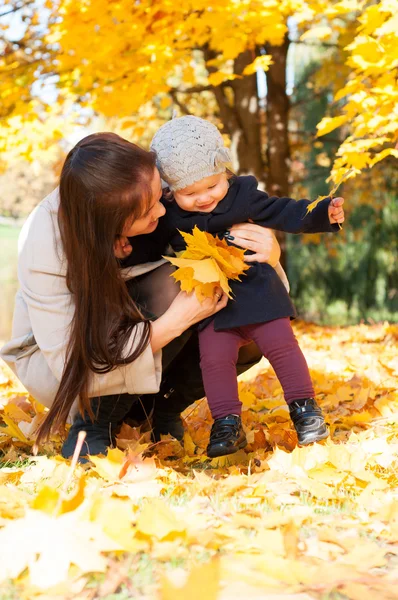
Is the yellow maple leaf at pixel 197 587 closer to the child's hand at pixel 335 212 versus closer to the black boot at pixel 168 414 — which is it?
the child's hand at pixel 335 212

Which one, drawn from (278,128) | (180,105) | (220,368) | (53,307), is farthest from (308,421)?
(180,105)

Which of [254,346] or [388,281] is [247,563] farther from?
[388,281]

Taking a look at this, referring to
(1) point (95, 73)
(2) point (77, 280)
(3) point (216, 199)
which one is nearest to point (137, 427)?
(2) point (77, 280)

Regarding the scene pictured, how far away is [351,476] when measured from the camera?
6.00ft

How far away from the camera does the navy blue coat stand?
2.26 meters

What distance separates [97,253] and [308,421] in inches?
33.7

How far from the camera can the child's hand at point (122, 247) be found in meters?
2.30

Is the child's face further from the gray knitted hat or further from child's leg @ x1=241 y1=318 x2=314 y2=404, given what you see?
child's leg @ x1=241 y1=318 x2=314 y2=404

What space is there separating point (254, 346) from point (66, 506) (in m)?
1.22

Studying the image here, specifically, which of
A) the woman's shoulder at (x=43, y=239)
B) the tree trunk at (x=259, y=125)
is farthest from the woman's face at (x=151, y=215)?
the tree trunk at (x=259, y=125)

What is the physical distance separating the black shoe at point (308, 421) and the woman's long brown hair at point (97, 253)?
0.53 metres

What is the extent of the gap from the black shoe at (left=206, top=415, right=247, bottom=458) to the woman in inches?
10.9

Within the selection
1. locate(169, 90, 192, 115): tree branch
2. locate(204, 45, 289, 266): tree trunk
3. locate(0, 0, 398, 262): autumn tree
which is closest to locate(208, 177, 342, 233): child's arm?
locate(0, 0, 398, 262): autumn tree

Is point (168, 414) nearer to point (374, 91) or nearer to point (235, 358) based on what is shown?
point (235, 358)
